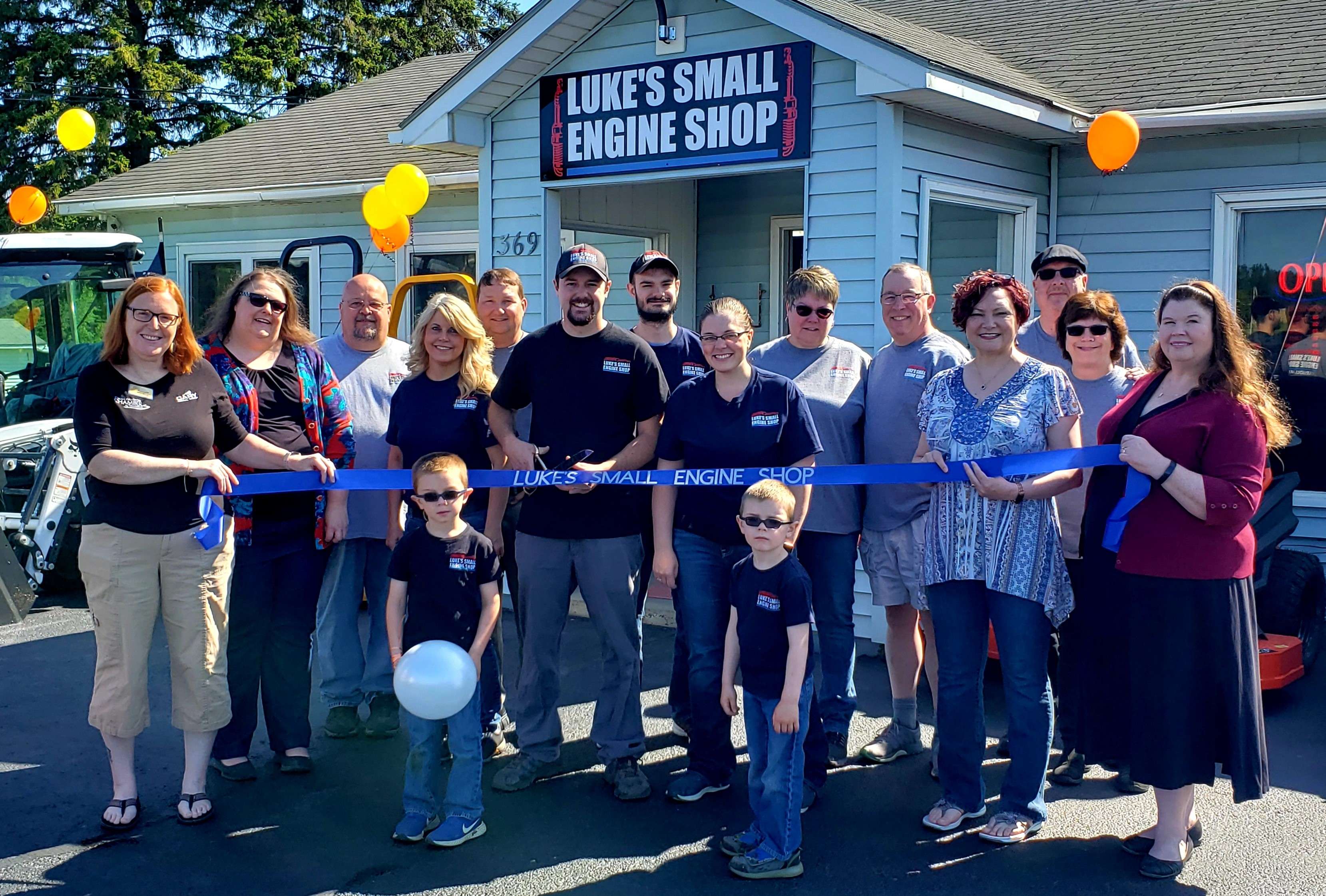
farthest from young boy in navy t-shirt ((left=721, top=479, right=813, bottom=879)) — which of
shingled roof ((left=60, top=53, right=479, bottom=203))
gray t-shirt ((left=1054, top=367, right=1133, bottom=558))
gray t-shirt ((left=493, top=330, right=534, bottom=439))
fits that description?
shingled roof ((left=60, top=53, right=479, bottom=203))

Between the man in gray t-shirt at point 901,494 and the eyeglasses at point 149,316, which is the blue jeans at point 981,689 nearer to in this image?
the man in gray t-shirt at point 901,494

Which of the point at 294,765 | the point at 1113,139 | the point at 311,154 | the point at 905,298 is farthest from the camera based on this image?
the point at 311,154

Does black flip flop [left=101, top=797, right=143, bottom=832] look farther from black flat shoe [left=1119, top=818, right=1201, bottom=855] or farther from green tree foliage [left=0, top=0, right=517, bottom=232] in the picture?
green tree foliage [left=0, top=0, right=517, bottom=232]

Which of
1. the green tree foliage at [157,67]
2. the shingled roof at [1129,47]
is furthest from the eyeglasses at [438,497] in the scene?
the green tree foliage at [157,67]

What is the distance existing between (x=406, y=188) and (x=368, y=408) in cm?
423

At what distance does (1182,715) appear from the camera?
387 cm

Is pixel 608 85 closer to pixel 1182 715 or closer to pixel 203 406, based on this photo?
pixel 203 406

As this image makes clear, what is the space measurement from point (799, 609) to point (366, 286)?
2.61m

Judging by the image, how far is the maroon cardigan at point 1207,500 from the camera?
376 cm

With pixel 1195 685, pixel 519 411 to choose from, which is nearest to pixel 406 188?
pixel 519 411

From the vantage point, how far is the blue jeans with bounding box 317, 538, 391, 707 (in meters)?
5.28

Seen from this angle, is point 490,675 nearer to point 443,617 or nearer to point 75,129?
point 443,617

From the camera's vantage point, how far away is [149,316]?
421 centimetres

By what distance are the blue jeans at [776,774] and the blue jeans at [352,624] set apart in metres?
1.94
